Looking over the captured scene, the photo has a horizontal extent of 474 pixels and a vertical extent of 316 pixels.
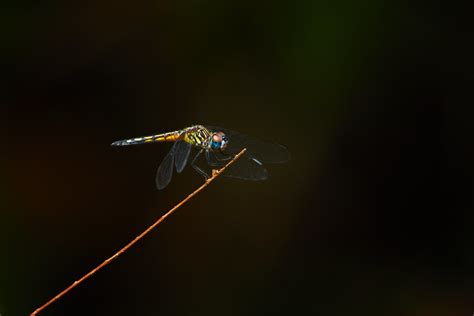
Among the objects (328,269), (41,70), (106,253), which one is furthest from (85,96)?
(328,269)

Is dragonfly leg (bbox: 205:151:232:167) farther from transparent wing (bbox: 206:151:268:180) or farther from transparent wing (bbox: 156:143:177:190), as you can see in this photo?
transparent wing (bbox: 156:143:177:190)

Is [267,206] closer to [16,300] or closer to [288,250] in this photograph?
[288,250]

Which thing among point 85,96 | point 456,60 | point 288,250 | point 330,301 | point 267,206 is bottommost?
point 330,301

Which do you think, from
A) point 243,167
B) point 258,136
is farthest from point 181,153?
point 258,136

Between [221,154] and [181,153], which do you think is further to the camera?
[181,153]

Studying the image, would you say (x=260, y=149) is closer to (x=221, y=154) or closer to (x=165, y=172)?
(x=221, y=154)

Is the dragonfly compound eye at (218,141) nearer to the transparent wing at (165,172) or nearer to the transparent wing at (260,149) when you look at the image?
the transparent wing at (260,149)

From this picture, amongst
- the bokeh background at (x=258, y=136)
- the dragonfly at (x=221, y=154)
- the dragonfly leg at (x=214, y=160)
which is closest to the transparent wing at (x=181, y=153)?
the dragonfly at (x=221, y=154)
